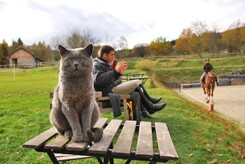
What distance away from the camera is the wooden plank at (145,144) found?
6.94ft

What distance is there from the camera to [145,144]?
2.38m

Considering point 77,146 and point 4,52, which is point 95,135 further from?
point 4,52

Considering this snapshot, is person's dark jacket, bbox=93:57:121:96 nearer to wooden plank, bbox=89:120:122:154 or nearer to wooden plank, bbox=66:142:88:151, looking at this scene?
wooden plank, bbox=89:120:122:154

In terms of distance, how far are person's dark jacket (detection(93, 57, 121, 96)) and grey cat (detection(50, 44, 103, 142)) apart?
2.15 m

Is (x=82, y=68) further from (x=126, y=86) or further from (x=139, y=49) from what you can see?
(x=139, y=49)

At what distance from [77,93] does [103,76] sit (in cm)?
249

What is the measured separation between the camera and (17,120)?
281 inches

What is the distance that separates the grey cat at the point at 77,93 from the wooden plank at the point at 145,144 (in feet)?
1.43

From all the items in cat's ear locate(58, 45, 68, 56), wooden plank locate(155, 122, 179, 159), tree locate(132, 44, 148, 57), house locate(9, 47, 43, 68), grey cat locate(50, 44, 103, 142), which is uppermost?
tree locate(132, 44, 148, 57)

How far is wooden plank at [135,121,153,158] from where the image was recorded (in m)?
2.11

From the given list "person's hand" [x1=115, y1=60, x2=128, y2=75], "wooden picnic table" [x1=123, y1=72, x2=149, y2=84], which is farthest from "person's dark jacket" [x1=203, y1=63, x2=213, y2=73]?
"person's hand" [x1=115, y1=60, x2=128, y2=75]

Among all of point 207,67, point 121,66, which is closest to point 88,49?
point 121,66

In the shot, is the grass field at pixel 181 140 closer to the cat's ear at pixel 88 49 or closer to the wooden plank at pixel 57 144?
the wooden plank at pixel 57 144

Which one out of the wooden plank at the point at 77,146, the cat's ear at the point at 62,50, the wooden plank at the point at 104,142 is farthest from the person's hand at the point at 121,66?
the wooden plank at the point at 77,146
